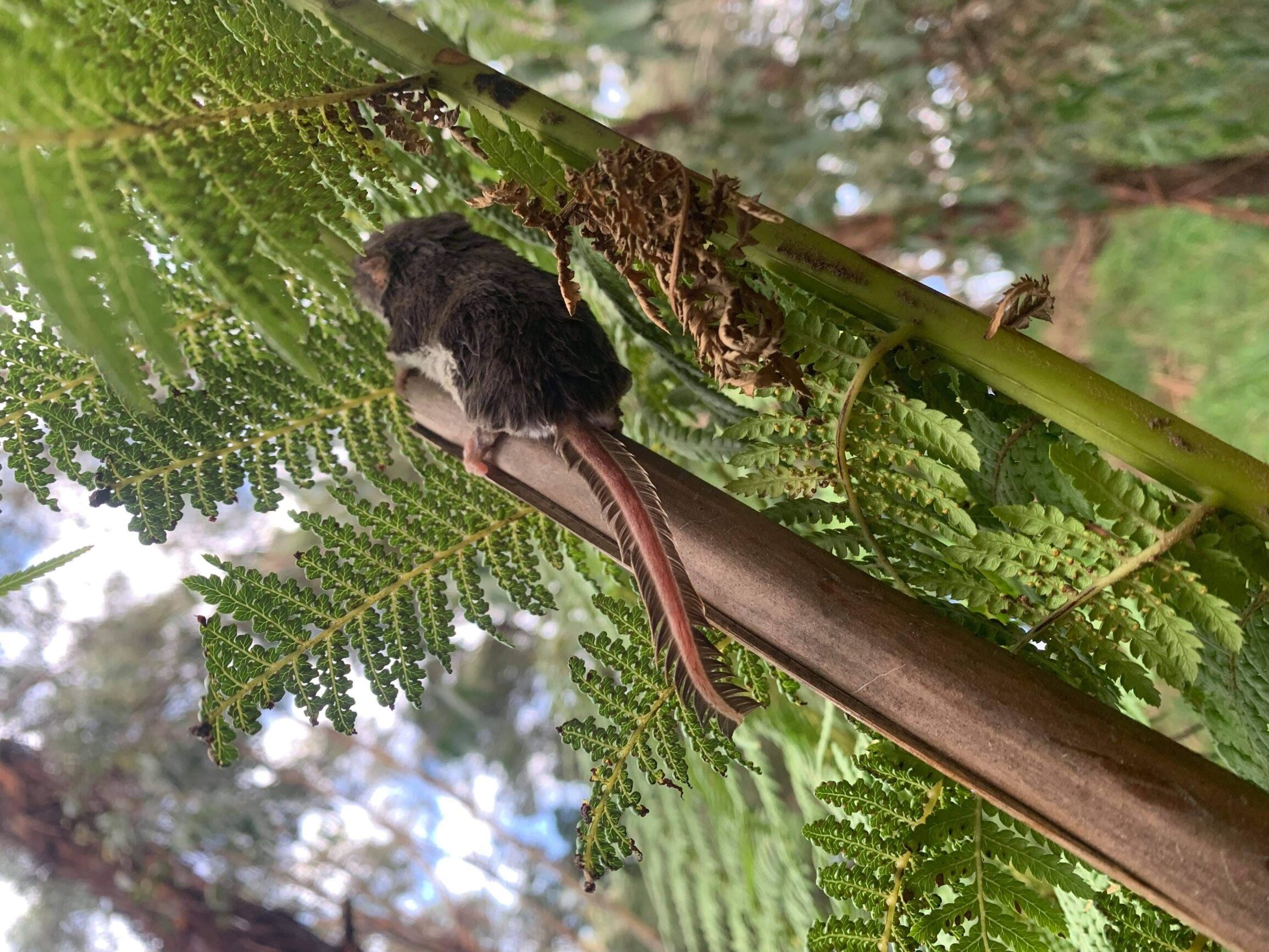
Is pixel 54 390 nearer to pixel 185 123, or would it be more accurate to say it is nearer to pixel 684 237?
pixel 185 123

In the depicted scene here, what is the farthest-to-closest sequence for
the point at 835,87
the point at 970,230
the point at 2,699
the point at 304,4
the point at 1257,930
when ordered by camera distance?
the point at 2,699 → the point at 970,230 → the point at 835,87 → the point at 304,4 → the point at 1257,930

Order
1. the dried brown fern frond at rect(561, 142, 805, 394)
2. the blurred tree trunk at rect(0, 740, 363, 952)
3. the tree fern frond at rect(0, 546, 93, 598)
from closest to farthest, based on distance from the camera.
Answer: the dried brown fern frond at rect(561, 142, 805, 394)
the tree fern frond at rect(0, 546, 93, 598)
the blurred tree trunk at rect(0, 740, 363, 952)

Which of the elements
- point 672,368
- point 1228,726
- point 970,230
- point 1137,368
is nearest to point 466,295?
point 672,368

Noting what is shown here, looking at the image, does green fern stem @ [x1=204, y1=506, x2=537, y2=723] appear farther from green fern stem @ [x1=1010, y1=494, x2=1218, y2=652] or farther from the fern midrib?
green fern stem @ [x1=1010, y1=494, x2=1218, y2=652]

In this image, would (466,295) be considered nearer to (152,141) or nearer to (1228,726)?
(152,141)

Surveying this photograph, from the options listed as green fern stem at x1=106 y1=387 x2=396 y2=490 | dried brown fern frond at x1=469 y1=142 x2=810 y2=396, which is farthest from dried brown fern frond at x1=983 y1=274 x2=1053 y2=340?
green fern stem at x1=106 y1=387 x2=396 y2=490

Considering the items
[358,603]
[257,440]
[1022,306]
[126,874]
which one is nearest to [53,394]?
[257,440]

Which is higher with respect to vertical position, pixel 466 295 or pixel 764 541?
pixel 466 295
